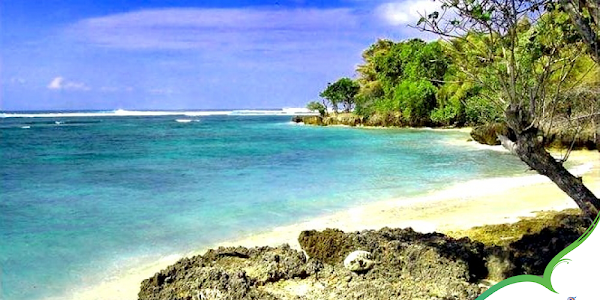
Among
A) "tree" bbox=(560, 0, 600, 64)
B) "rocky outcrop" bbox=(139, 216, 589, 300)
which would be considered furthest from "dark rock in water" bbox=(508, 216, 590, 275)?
"tree" bbox=(560, 0, 600, 64)

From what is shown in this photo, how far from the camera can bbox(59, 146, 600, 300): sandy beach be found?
236 inches

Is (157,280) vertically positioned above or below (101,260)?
above

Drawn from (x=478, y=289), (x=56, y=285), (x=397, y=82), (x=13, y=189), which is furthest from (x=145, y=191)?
(x=397, y=82)

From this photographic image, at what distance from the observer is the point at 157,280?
4.62 metres

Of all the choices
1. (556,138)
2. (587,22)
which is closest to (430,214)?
(587,22)

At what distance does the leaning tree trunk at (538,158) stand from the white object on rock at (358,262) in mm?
1484

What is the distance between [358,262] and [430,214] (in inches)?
160

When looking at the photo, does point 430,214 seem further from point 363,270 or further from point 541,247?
point 363,270

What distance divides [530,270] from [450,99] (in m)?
29.3

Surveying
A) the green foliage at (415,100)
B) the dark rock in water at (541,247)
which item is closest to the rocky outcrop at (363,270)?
the dark rock in water at (541,247)

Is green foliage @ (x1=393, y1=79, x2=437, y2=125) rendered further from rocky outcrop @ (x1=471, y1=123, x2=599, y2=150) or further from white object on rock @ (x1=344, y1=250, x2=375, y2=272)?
white object on rock @ (x1=344, y1=250, x2=375, y2=272)

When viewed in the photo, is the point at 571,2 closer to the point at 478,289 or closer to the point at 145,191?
the point at 478,289

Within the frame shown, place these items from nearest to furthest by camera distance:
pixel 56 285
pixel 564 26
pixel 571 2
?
1. pixel 571 2
2. pixel 564 26
3. pixel 56 285

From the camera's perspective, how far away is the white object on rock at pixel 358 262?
4.66m
